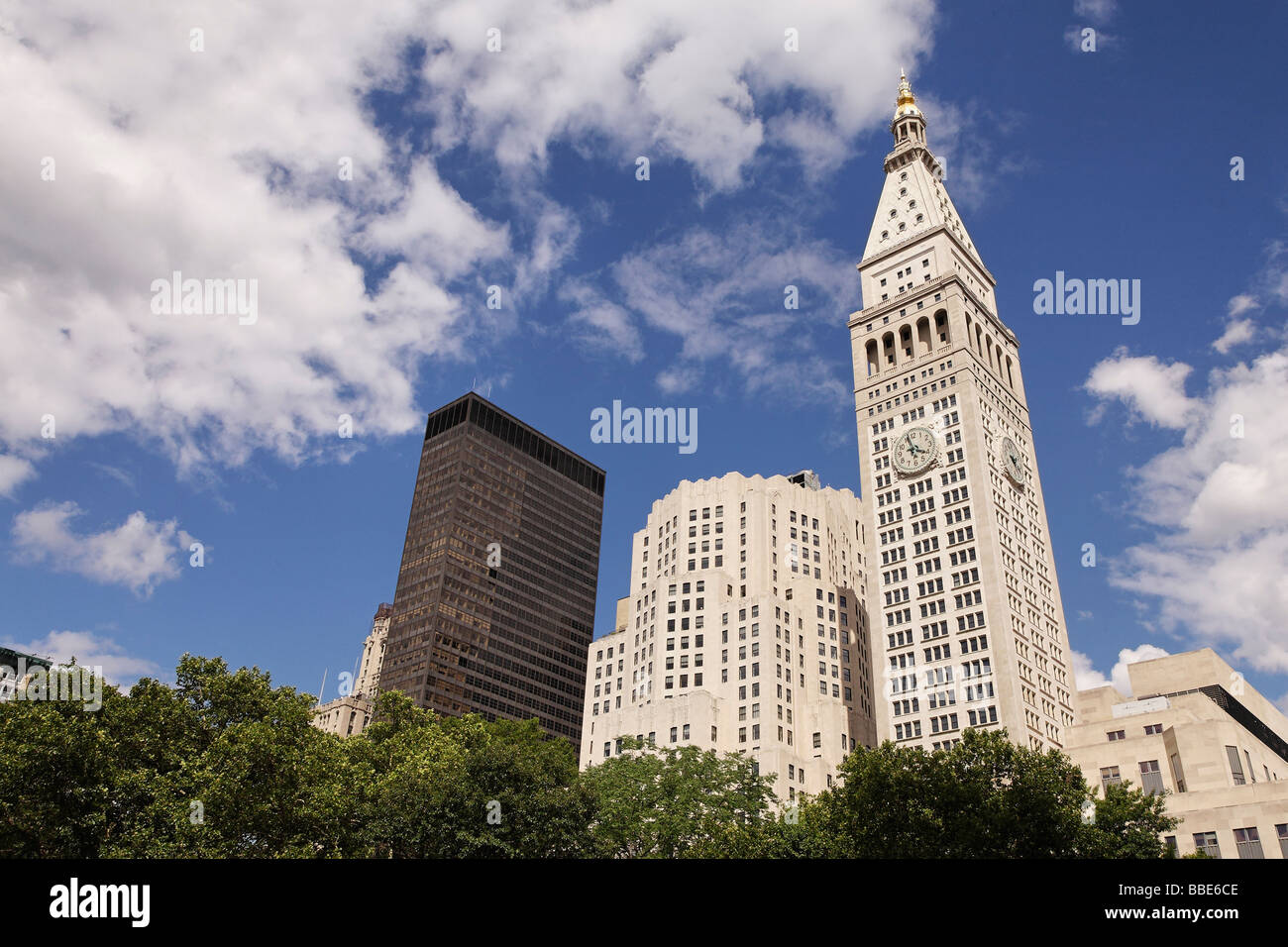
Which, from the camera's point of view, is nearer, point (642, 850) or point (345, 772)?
point (345, 772)

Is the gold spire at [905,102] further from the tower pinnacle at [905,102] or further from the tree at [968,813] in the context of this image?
the tree at [968,813]

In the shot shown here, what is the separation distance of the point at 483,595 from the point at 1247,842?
134 metres

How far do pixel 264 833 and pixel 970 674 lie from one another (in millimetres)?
71575

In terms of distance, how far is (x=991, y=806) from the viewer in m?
45.8

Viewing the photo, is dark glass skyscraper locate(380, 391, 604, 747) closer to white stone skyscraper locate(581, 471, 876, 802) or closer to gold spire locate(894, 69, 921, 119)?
white stone skyscraper locate(581, 471, 876, 802)

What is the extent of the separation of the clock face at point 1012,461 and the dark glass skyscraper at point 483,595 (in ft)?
339

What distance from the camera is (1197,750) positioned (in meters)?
83.6

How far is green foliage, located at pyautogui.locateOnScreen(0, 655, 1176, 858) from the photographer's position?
148ft

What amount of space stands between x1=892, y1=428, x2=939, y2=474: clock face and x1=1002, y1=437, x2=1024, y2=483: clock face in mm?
9058

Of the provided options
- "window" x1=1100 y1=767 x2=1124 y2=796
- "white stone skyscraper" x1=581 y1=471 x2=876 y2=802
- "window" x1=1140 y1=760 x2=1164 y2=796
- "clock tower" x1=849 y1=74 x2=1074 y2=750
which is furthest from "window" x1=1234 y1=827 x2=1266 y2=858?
"white stone skyscraper" x1=581 y1=471 x2=876 y2=802

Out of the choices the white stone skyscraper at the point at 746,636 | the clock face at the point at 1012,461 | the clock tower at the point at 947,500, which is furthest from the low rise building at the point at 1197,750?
the white stone skyscraper at the point at 746,636

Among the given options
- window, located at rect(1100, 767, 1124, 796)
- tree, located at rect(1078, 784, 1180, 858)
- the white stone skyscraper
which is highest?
the white stone skyscraper
